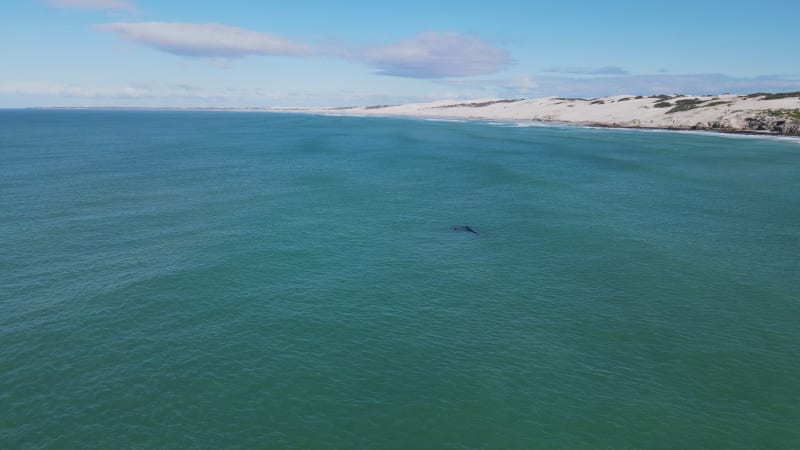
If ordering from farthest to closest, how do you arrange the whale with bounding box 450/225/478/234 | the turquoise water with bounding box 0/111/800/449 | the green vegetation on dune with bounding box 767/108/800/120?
the green vegetation on dune with bounding box 767/108/800/120
the whale with bounding box 450/225/478/234
the turquoise water with bounding box 0/111/800/449

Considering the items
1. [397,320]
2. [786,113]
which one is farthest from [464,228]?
[786,113]

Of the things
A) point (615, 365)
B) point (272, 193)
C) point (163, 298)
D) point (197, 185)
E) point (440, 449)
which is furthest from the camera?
point (197, 185)

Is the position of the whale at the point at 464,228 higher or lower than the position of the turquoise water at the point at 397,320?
higher

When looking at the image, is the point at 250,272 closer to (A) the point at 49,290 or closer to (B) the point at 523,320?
(A) the point at 49,290

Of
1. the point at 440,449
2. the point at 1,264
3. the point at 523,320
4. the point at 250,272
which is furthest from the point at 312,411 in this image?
the point at 1,264

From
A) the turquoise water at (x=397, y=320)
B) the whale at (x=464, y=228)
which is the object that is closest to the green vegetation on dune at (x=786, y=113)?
the turquoise water at (x=397, y=320)

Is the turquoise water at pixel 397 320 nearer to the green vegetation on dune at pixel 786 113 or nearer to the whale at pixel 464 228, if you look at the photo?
the whale at pixel 464 228

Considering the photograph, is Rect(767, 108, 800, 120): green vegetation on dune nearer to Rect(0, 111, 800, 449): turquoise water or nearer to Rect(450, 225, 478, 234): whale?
Rect(0, 111, 800, 449): turquoise water

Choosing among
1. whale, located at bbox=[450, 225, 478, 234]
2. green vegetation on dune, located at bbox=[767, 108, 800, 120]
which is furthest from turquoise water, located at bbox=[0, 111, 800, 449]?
green vegetation on dune, located at bbox=[767, 108, 800, 120]
